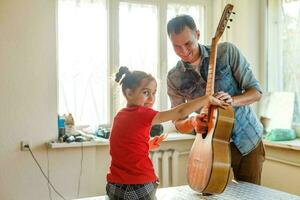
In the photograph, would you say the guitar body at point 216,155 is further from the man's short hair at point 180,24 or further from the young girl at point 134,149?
the man's short hair at point 180,24

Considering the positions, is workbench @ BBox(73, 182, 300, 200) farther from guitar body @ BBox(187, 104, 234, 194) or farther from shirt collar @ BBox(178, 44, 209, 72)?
shirt collar @ BBox(178, 44, 209, 72)

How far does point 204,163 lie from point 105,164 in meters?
1.49

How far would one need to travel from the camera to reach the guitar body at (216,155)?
5.14 feet

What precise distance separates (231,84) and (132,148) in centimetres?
67

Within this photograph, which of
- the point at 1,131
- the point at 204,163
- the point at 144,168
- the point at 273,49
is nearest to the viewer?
the point at 144,168

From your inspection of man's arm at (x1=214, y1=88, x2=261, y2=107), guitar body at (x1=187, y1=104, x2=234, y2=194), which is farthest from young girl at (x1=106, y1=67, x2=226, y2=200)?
man's arm at (x1=214, y1=88, x2=261, y2=107)

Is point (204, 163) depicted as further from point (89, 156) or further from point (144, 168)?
point (89, 156)

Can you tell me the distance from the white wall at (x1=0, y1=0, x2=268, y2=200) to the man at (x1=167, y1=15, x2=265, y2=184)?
1.18m

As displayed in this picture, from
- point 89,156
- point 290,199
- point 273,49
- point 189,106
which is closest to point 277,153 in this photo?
point 273,49

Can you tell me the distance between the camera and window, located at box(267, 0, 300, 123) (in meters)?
2.91

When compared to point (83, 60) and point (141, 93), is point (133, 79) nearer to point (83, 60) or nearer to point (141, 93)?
point (141, 93)

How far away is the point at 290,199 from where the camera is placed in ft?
5.46

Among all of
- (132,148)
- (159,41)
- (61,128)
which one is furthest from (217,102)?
(159,41)

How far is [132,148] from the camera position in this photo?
4.85ft
